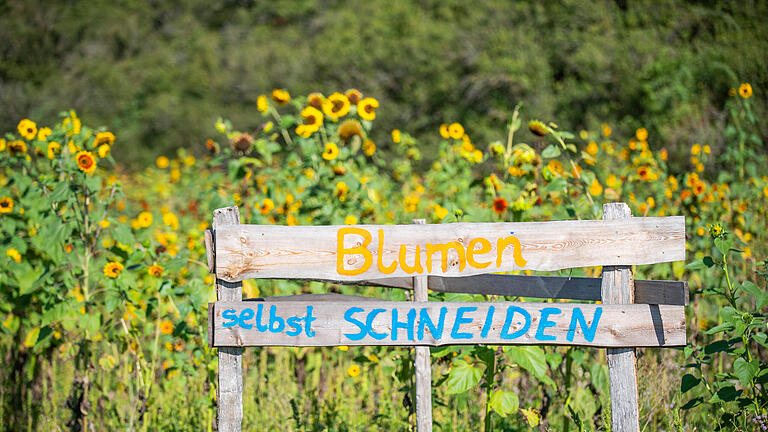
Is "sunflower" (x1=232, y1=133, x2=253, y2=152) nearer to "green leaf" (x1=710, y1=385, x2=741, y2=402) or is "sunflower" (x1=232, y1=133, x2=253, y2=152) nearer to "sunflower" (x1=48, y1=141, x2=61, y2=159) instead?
"sunflower" (x1=48, y1=141, x2=61, y2=159)

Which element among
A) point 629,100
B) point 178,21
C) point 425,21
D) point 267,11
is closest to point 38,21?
point 178,21

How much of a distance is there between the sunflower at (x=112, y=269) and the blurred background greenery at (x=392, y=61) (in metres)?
5.24

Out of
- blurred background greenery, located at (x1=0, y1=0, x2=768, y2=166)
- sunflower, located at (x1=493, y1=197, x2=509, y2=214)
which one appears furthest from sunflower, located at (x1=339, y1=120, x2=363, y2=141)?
blurred background greenery, located at (x1=0, y1=0, x2=768, y2=166)

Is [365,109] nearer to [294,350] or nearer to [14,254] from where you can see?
[294,350]

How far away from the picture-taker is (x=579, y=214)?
280 cm

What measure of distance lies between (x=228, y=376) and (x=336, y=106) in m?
1.87

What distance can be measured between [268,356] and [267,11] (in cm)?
1037

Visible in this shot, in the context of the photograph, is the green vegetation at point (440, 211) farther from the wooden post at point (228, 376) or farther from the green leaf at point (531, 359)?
the wooden post at point (228, 376)

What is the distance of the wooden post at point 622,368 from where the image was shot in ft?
6.35

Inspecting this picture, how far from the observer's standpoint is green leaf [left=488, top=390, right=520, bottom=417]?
2.15 metres

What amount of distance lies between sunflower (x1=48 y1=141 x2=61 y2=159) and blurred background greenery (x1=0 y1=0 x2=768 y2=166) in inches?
205

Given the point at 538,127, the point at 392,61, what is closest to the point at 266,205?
the point at 538,127

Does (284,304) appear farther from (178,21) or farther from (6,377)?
(178,21)

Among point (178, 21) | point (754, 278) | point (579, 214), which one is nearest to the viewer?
point (579, 214)
